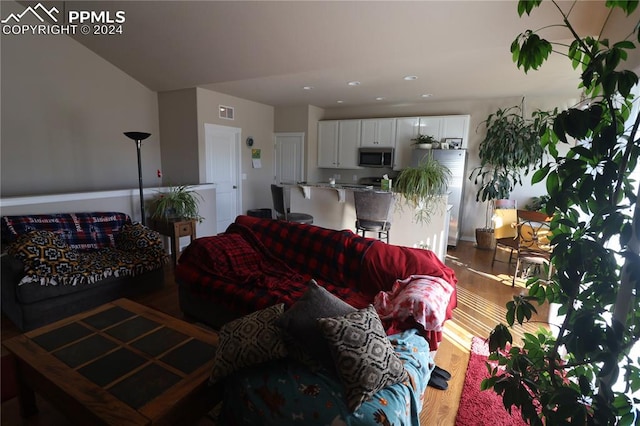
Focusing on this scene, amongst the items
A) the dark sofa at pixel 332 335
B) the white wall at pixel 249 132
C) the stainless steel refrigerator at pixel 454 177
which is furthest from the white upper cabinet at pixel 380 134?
the dark sofa at pixel 332 335

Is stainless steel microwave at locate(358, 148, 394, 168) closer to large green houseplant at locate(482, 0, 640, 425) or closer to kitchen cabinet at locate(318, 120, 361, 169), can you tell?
kitchen cabinet at locate(318, 120, 361, 169)

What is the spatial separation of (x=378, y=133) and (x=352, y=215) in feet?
8.34

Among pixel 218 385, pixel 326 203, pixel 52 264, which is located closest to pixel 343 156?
pixel 326 203

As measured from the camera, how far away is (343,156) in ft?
21.4

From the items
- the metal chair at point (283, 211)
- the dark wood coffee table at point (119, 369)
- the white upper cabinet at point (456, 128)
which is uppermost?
the white upper cabinet at point (456, 128)

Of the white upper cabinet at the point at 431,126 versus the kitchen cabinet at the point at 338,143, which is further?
the kitchen cabinet at the point at 338,143

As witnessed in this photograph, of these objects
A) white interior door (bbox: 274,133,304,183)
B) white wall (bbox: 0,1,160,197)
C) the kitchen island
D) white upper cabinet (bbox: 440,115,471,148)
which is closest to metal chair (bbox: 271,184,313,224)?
the kitchen island

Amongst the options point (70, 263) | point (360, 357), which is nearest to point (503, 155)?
point (360, 357)

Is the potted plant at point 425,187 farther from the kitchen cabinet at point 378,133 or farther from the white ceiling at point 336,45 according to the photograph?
the kitchen cabinet at point 378,133

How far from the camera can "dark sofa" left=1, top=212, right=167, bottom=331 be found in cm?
253

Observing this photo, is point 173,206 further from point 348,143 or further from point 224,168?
point 348,143

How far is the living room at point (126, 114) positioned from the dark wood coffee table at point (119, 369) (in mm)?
2104

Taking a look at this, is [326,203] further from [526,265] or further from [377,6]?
[526,265]

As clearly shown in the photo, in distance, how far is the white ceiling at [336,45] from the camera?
290 centimetres
